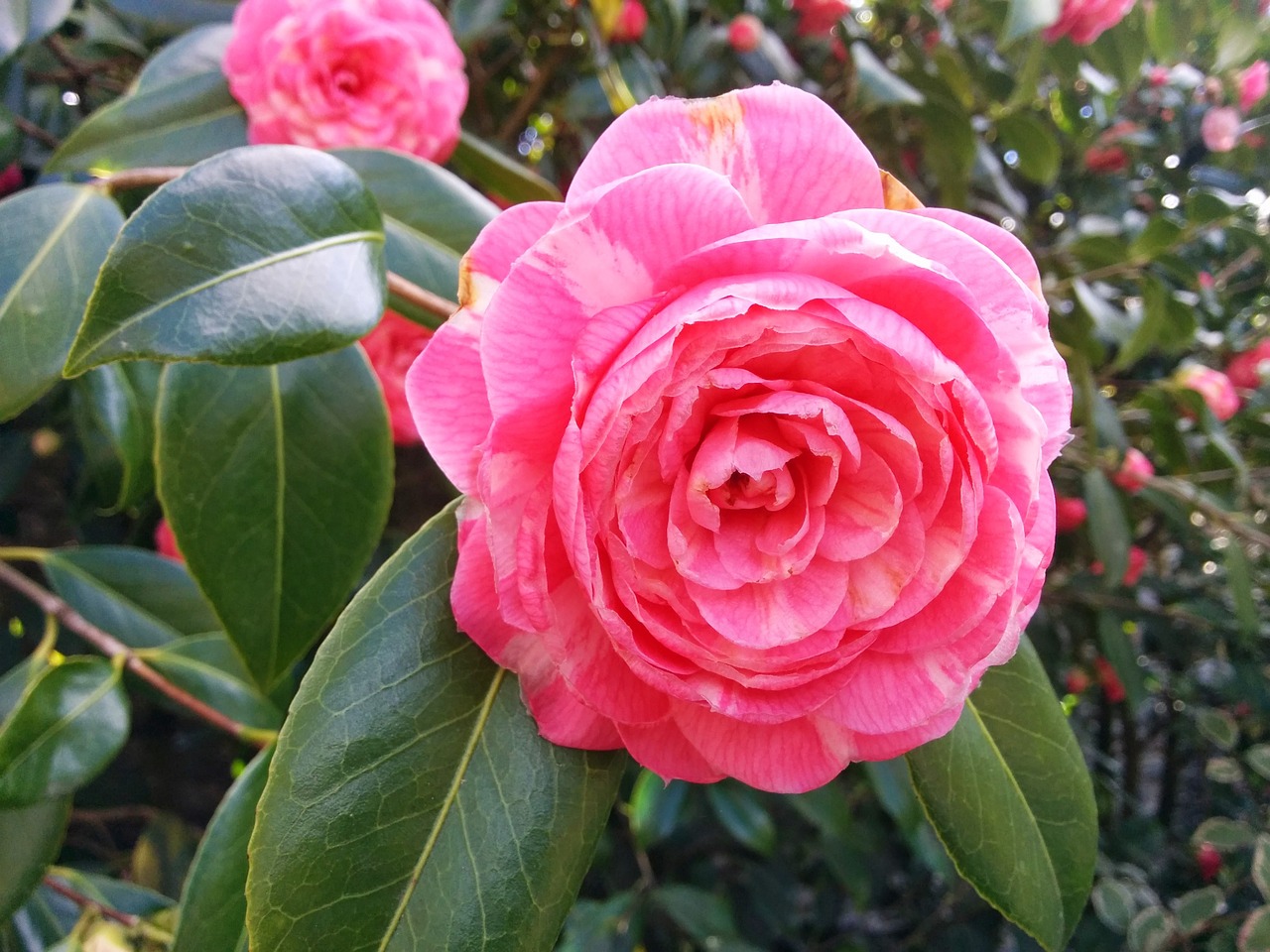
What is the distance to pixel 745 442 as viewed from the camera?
31cm

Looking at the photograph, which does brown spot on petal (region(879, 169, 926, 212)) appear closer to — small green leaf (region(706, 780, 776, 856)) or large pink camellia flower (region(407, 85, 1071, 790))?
large pink camellia flower (region(407, 85, 1071, 790))

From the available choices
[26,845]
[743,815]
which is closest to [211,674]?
[26,845]

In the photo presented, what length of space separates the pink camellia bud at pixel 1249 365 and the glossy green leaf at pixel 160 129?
1782 millimetres

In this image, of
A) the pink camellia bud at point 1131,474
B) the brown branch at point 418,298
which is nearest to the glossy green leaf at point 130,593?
the brown branch at point 418,298

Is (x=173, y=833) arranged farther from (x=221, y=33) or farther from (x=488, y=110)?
(x=488, y=110)

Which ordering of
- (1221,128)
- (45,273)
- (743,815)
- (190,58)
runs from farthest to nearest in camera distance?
1. (1221,128)
2. (743,815)
3. (190,58)
4. (45,273)

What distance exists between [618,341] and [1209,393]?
1.45 meters

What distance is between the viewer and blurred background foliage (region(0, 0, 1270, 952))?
2.77 feet

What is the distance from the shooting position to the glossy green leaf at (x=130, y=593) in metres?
0.84

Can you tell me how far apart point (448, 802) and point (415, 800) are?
0.01m

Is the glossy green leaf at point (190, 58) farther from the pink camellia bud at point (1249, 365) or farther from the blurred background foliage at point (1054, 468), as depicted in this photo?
the pink camellia bud at point (1249, 365)

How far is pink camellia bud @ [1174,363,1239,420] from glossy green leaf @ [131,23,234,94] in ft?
4.75

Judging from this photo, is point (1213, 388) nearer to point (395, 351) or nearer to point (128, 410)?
point (395, 351)

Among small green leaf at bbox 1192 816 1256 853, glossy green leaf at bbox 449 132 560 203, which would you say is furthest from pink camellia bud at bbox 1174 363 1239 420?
glossy green leaf at bbox 449 132 560 203
